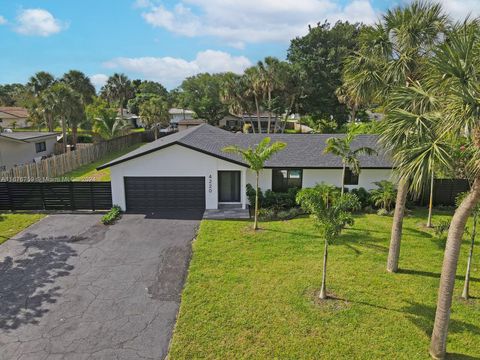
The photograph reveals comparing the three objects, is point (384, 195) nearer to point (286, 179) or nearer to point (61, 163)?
point (286, 179)

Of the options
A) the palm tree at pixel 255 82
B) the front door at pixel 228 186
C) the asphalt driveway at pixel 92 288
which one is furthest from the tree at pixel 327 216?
the palm tree at pixel 255 82

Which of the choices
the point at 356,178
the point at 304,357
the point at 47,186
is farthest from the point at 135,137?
the point at 304,357

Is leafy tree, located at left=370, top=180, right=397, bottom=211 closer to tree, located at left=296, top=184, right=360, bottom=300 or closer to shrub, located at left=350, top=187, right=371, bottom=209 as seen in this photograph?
shrub, located at left=350, top=187, right=371, bottom=209

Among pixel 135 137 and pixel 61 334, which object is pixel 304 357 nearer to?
pixel 61 334

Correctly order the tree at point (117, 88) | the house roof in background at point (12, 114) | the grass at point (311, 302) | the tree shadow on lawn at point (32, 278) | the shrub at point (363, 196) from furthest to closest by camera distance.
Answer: the tree at point (117, 88) → the house roof in background at point (12, 114) → the shrub at point (363, 196) → the tree shadow on lawn at point (32, 278) → the grass at point (311, 302)

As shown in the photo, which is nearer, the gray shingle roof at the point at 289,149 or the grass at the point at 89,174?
the gray shingle roof at the point at 289,149

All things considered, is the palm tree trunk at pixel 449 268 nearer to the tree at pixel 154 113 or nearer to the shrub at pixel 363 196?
the shrub at pixel 363 196
